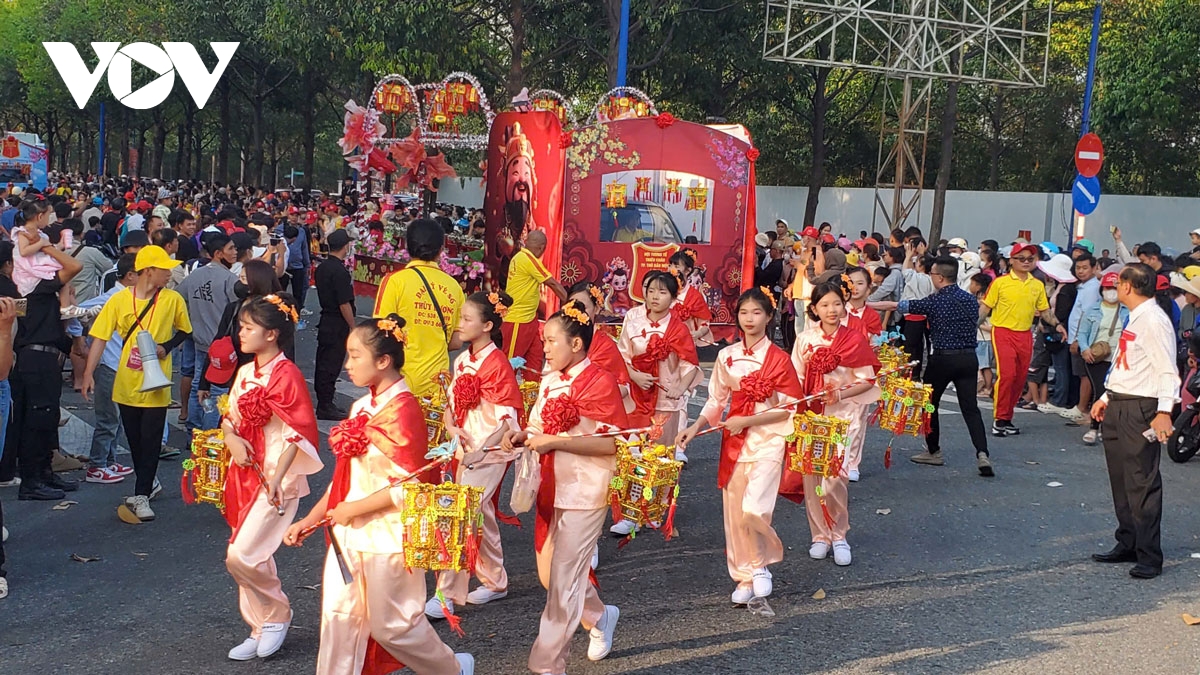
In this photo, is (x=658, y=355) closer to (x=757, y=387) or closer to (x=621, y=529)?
(x=621, y=529)

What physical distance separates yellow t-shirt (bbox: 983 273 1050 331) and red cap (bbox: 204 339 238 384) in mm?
6459

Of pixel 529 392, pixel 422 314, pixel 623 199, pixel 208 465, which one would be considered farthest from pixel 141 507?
pixel 623 199

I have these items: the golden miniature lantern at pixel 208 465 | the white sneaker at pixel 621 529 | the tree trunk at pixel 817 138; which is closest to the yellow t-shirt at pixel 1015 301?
the white sneaker at pixel 621 529

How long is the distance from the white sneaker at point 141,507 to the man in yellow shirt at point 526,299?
12.6 feet

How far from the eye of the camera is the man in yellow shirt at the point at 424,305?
730 cm

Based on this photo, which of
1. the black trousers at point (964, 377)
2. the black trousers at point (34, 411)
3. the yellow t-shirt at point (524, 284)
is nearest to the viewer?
the black trousers at point (34, 411)

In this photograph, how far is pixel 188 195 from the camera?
33000 mm

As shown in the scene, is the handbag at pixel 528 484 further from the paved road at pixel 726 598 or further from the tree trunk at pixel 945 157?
the tree trunk at pixel 945 157

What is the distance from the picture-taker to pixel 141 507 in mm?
7539

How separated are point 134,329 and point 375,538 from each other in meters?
3.70

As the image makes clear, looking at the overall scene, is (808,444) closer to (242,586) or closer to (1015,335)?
(242,586)

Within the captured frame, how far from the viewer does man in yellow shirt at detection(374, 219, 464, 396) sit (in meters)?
7.30

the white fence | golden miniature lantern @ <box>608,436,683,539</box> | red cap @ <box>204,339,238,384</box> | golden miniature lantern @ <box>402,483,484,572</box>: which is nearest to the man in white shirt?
golden miniature lantern @ <box>608,436,683,539</box>

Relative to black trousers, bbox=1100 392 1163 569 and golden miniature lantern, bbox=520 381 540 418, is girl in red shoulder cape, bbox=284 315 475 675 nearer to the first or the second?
golden miniature lantern, bbox=520 381 540 418
